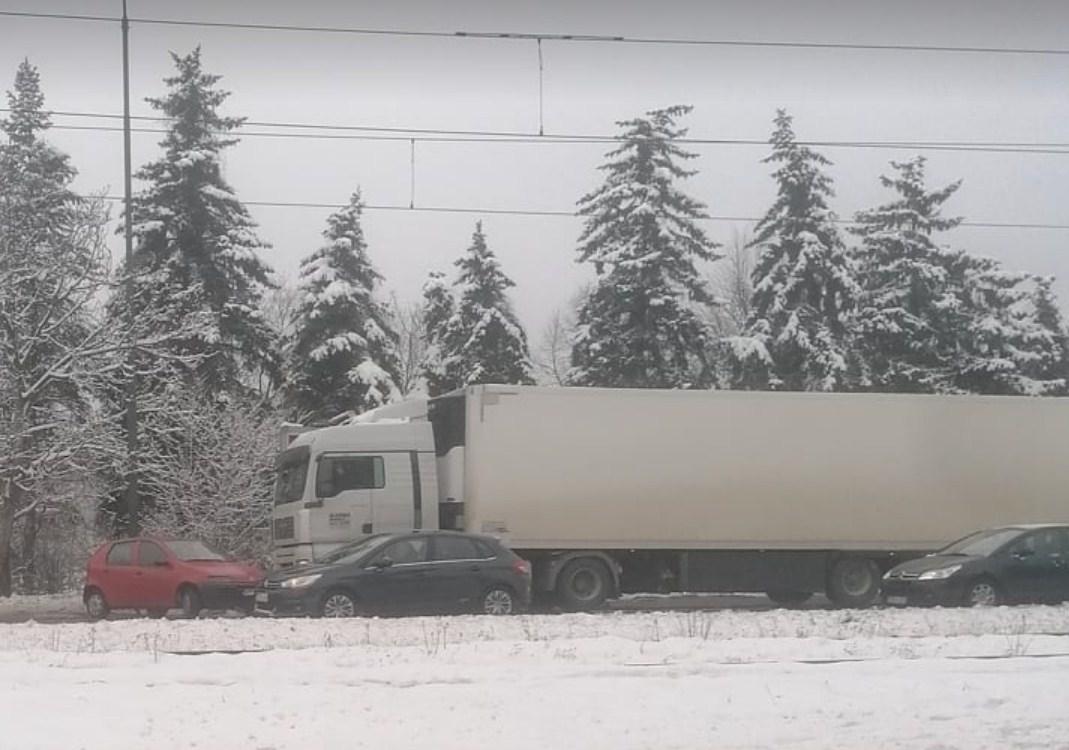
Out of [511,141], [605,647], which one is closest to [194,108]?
[511,141]

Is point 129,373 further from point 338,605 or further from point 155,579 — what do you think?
point 338,605

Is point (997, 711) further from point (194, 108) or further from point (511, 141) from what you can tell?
point (194, 108)

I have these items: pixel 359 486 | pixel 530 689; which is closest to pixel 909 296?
pixel 359 486

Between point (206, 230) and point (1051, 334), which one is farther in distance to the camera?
point (1051, 334)

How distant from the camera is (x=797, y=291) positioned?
4022cm

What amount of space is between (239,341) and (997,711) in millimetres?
30309

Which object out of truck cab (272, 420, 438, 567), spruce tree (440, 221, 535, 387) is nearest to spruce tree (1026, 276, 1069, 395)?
spruce tree (440, 221, 535, 387)

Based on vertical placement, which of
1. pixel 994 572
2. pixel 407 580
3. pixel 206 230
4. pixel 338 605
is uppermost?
pixel 206 230

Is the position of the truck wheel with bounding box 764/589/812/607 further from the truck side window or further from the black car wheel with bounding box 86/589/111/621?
the black car wheel with bounding box 86/589/111/621

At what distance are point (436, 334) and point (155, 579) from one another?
2769 cm

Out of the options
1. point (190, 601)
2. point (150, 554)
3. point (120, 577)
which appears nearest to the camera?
point (190, 601)

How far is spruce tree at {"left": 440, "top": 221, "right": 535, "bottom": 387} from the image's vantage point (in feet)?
144

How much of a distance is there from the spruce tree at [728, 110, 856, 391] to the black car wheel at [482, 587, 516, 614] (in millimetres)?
21566

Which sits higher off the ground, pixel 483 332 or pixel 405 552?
pixel 483 332
